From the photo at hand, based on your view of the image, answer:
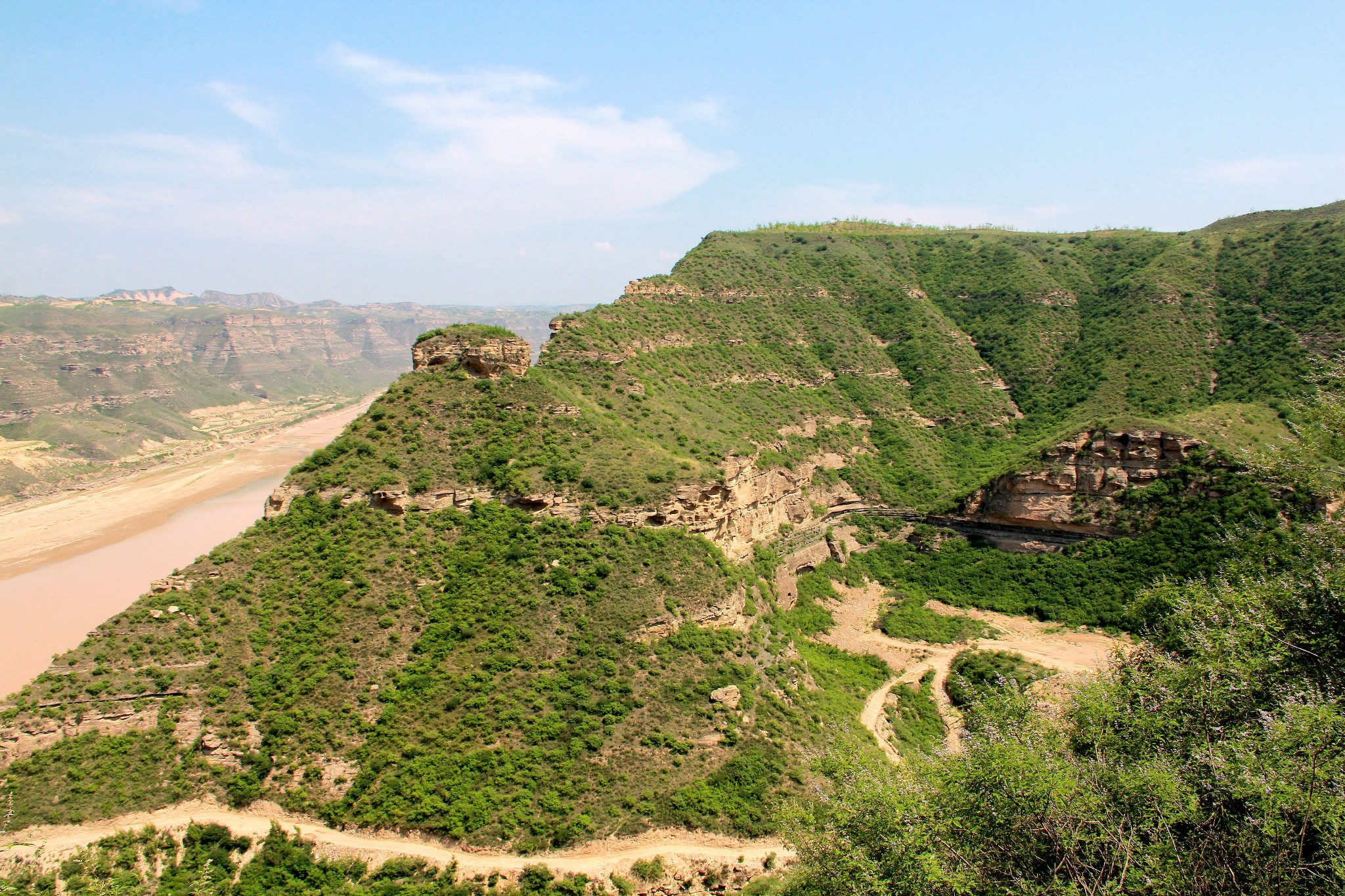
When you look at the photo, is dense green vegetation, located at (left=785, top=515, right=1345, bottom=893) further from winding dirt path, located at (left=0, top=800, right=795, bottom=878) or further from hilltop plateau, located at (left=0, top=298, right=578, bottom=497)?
hilltop plateau, located at (left=0, top=298, right=578, bottom=497)

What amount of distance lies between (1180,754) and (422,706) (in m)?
24.8

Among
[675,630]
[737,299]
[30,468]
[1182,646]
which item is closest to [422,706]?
[675,630]

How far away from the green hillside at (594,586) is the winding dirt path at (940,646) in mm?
1321

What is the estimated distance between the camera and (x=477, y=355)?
1543 inches

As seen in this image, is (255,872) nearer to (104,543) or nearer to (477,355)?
(477,355)

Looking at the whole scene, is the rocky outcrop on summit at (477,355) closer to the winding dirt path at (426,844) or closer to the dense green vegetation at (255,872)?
the winding dirt path at (426,844)

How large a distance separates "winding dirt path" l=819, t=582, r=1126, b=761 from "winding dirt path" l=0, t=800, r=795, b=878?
42.4ft

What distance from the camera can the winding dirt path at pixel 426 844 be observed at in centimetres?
2312

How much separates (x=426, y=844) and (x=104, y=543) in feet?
252

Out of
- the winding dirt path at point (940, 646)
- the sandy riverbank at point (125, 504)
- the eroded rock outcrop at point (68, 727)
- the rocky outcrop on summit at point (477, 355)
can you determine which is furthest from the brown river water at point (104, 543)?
the winding dirt path at point (940, 646)

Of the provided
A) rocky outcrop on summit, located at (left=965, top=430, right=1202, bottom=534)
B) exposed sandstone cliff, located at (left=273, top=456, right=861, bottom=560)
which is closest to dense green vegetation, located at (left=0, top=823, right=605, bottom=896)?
exposed sandstone cliff, located at (left=273, top=456, right=861, bottom=560)

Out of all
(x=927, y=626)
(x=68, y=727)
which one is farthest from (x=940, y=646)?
(x=68, y=727)

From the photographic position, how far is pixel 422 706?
27469 mm

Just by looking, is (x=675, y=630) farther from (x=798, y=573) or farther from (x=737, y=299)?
(x=737, y=299)
